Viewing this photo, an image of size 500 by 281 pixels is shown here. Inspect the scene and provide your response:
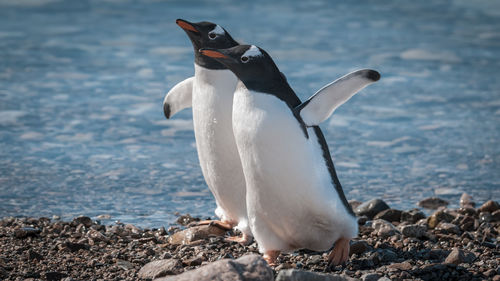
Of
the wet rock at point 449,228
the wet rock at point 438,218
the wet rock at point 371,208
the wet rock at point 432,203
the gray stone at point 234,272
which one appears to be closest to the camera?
the gray stone at point 234,272

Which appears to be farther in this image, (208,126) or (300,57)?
(300,57)

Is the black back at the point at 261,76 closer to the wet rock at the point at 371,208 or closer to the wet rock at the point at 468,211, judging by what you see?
the wet rock at the point at 371,208

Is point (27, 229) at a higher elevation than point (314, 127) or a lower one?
lower

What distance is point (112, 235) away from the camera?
419 cm

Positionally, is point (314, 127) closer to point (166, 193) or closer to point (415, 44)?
point (166, 193)

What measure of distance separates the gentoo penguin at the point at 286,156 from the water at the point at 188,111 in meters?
1.19

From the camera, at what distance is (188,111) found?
7359 mm

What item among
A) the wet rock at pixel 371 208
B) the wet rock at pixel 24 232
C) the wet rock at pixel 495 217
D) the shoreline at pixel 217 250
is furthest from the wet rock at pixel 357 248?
the wet rock at pixel 24 232

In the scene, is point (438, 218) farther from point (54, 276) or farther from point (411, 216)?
point (54, 276)

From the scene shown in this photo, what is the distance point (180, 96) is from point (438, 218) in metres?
1.56

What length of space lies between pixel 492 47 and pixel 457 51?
0.53 meters

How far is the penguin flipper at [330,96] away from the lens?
3.47 metres

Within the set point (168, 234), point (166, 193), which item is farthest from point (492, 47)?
point (168, 234)

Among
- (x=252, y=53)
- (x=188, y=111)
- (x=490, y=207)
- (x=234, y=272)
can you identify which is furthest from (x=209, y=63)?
(x=188, y=111)
